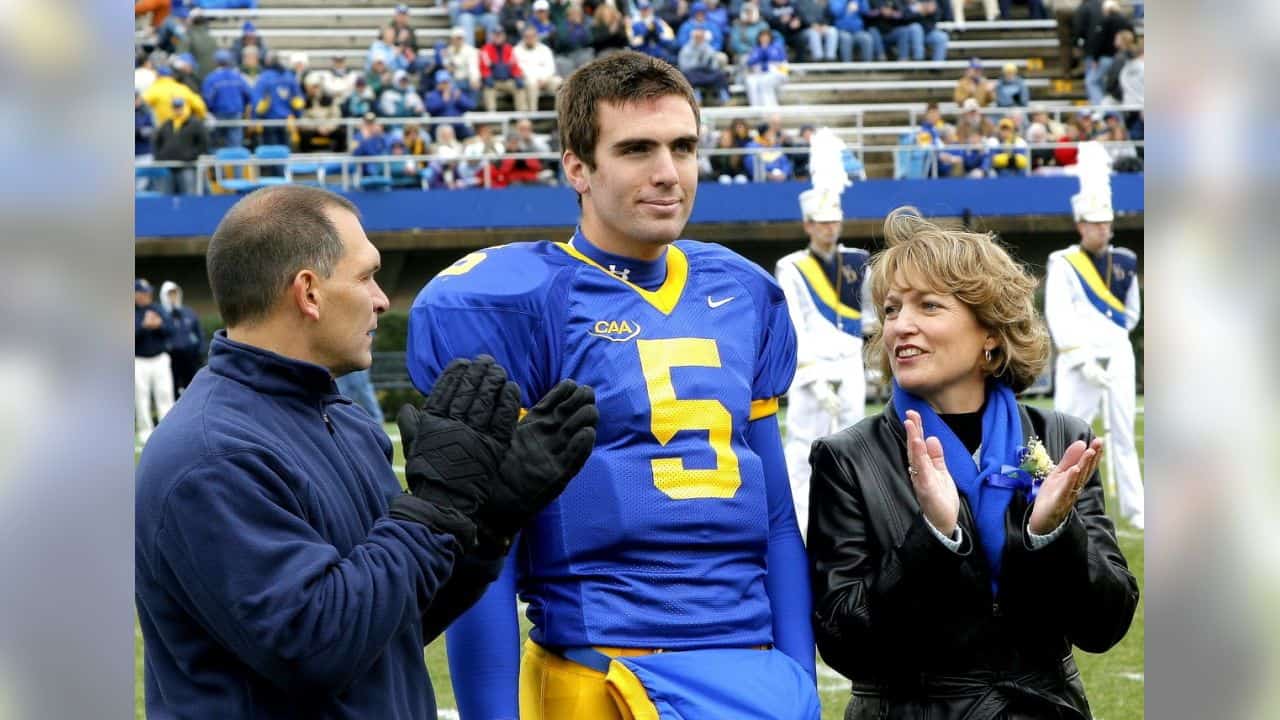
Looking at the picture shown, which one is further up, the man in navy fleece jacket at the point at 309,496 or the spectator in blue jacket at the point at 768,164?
the spectator in blue jacket at the point at 768,164

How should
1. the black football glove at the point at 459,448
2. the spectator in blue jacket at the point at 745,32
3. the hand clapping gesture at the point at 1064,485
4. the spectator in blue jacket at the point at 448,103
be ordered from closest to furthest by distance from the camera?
1. the black football glove at the point at 459,448
2. the hand clapping gesture at the point at 1064,485
3. the spectator in blue jacket at the point at 448,103
4. the spectator in blue jacket at the point at 745,32

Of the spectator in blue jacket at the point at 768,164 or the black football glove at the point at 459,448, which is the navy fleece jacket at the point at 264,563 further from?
the spectator in blue jacket at the point at 768,164

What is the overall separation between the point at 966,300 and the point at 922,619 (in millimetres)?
526

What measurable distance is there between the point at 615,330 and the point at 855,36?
23.7 meters

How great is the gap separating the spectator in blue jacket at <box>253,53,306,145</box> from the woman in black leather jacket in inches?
790

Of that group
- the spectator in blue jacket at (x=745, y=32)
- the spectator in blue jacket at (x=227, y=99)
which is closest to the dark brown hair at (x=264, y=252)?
the spectator in blue jacket at (x=227, y=99)

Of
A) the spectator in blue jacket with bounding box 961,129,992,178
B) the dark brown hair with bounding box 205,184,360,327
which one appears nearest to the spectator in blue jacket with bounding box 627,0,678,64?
the spectator in blue jacket with bounding box 961,129,992,178

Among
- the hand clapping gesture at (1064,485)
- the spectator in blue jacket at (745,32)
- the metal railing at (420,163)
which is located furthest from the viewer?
the spectator in blue jacket at (745,32)

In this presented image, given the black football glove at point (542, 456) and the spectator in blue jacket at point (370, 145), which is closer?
the black football glove at point (542, 456)

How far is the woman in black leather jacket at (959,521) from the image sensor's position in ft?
7.64

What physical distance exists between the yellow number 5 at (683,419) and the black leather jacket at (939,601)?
0.63 ft

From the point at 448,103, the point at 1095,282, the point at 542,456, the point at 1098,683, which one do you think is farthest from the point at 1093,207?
the point at 448,103

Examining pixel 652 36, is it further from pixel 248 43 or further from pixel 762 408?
pixel 762 408
